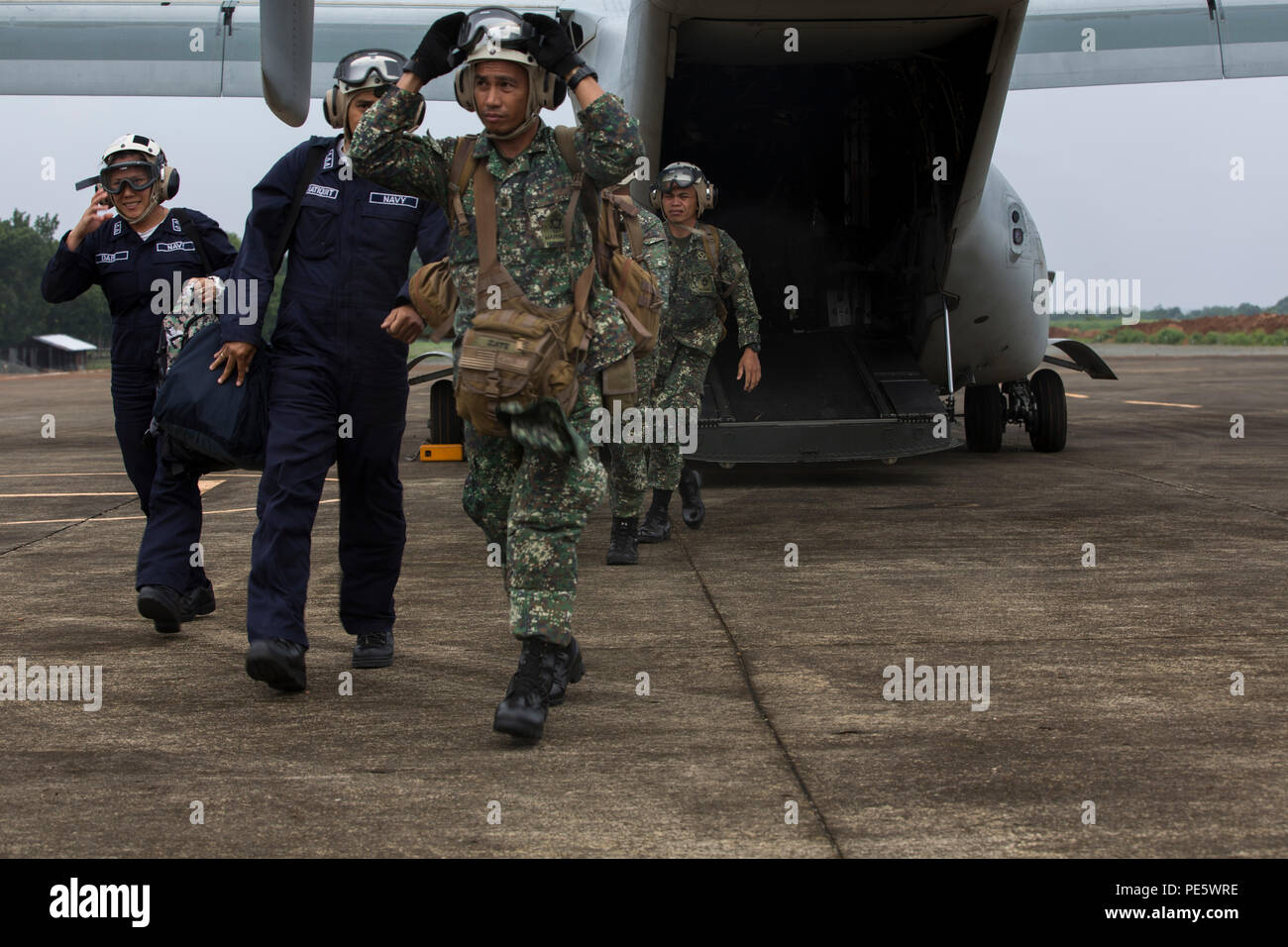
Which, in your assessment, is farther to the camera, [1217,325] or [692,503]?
[1217,325]

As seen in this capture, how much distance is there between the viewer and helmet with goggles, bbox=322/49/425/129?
16.0ft

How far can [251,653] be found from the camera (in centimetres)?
457

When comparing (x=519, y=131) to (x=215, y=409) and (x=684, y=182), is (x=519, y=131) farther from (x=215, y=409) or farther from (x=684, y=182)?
(x=684, y=182)

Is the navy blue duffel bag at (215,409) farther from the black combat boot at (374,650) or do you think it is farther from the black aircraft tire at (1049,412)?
the black aircraft tire at (1049,412)

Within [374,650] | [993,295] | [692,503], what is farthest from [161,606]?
[993,295]

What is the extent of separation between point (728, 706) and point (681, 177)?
4.31m

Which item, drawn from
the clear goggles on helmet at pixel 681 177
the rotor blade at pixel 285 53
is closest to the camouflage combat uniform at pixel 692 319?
the clear goggles on helmet at pixel 681 177

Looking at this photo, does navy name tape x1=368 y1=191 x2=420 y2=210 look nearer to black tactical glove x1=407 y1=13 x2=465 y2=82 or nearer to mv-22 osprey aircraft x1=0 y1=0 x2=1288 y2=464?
black tactical glove x1=407 y1=13 x2=465 y2=82

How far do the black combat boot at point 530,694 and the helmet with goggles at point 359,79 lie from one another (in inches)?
76.8

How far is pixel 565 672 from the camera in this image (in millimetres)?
4598

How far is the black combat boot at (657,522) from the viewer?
8.06 metres

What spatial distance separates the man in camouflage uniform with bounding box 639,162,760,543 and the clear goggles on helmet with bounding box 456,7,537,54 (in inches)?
155
